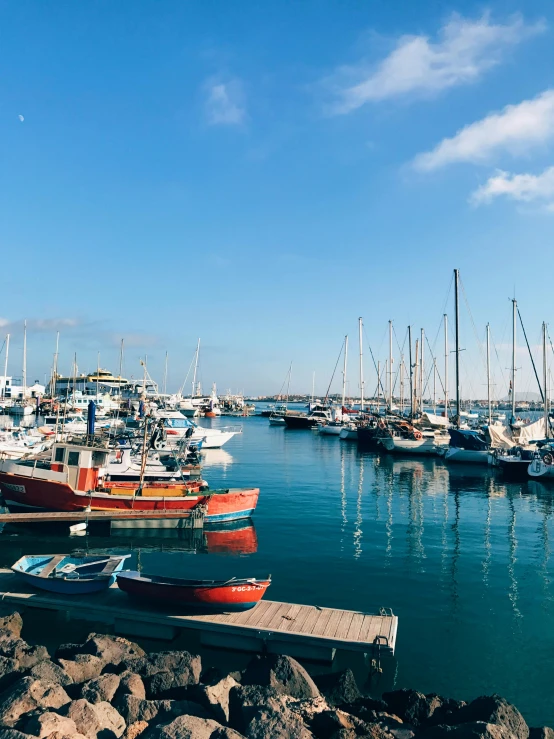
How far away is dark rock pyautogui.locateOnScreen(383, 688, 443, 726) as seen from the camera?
10.4 metres

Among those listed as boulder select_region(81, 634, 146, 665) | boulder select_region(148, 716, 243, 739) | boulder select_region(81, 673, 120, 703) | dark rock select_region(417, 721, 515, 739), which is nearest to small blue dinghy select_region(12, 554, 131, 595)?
boulder select_region(81, 634, 146, 665)

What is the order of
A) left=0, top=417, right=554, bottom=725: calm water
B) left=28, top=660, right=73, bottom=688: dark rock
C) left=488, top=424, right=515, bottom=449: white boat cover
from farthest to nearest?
1. left=488, top=424, right=515, bottom=449: white boat cover
2. left=0, top=417, right=554, bottom=725: calm water
3. left=28, top=660, right=73, bottom=688: dark rock

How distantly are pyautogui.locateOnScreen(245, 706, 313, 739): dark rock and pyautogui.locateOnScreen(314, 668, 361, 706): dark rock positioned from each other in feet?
7.61

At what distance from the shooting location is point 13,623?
14.1 metres

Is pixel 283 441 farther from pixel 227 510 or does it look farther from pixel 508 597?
pixel 508 597

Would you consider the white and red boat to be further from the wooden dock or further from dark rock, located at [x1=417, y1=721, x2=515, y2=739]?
dark rock, located at [x1=417, y1=721, x2=515, y2=739]

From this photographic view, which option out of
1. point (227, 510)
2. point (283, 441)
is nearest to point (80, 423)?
point (283, 441)

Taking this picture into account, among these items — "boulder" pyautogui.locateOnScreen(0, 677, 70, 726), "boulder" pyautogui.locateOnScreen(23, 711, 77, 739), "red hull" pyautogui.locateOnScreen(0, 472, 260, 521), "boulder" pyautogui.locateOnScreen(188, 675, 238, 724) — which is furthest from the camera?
"red hull" pyautogui.locateOnScreen(0, 472, 260, 521)

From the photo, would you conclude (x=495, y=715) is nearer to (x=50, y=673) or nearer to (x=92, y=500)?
(x=50, y=673)

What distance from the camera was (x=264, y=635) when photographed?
43.0 ft

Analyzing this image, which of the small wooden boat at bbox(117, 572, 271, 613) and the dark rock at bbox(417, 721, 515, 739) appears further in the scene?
the small wooden boat at bbox(117, 572, 271, 613)

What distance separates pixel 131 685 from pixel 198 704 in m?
1.48

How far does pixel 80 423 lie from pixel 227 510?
4652 cm

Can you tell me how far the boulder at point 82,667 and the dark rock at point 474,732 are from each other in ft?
23.1
